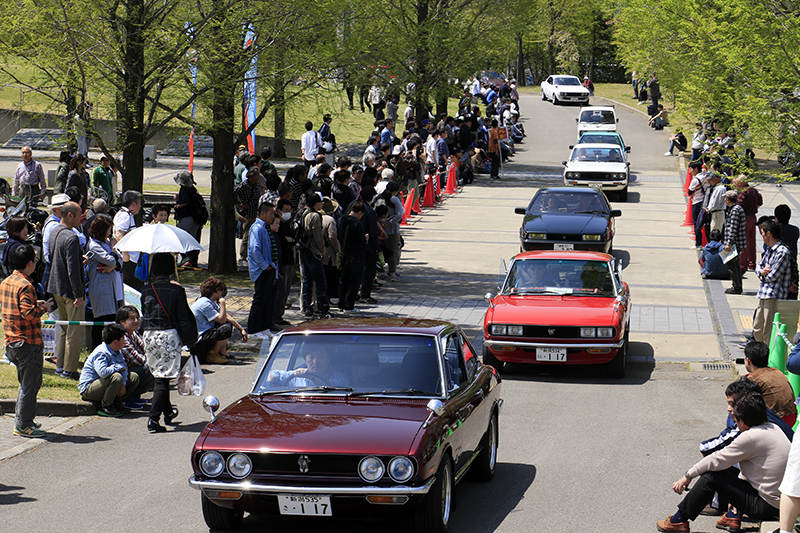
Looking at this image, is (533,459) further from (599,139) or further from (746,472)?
(599,139)

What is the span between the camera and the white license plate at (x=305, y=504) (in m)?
6.14

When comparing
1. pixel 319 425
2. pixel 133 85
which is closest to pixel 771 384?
pixel 319 425

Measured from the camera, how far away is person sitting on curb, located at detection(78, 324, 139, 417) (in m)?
10.3

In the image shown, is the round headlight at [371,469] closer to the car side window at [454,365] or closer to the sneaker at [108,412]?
the car side window at [454,365]

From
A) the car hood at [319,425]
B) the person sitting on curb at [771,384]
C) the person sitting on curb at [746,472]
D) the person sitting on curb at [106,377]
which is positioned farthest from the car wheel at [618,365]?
the person sitting on curb at [106,377]

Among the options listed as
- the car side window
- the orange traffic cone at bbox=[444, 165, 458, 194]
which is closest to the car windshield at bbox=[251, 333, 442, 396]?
the car side window

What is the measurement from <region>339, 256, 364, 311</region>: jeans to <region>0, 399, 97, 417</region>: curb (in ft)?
19.9

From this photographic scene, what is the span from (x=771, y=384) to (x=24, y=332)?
6786 millimetres

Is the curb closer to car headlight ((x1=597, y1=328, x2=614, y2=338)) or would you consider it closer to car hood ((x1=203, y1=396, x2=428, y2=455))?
car hood ((x1=203, y1=396, x2=428, y2=455))

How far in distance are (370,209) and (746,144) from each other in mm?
6252

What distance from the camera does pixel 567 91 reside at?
209 ft

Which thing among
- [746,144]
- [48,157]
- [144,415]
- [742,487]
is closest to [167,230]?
[144,415]

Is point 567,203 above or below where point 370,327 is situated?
above

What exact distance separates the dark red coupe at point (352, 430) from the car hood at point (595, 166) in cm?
2222
